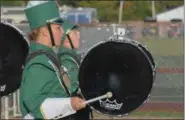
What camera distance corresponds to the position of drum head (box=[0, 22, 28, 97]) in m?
4.95

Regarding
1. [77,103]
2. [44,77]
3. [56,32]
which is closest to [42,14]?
[56,32]

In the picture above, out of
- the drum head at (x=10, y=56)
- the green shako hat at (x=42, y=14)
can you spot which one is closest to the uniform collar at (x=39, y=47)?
the green shako hat at (x=42, y=14)

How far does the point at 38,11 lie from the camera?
13.6ft

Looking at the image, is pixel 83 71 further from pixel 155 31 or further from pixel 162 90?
pixel 155 31

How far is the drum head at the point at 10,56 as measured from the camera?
4949mm

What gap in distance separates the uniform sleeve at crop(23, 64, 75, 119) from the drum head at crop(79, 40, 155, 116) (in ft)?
0.56

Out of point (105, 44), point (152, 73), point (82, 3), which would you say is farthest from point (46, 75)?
point (82, 3)

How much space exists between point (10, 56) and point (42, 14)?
96 cm

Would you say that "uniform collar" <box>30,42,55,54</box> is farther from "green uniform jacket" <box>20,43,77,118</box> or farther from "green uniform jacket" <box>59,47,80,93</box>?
"green uniform jacket" <box>59,47,80,93</box>

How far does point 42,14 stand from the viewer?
4102 millimetres

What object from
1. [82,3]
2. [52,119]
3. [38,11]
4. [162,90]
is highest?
[38,11]

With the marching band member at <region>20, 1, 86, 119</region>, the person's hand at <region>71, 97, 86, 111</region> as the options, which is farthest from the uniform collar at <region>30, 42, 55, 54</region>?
the person's hand at <region>71, 97, 86, 111</region>

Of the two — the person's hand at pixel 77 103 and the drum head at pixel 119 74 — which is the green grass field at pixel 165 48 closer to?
the drum head at pixel 119 74

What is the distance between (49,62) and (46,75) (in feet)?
0.33
